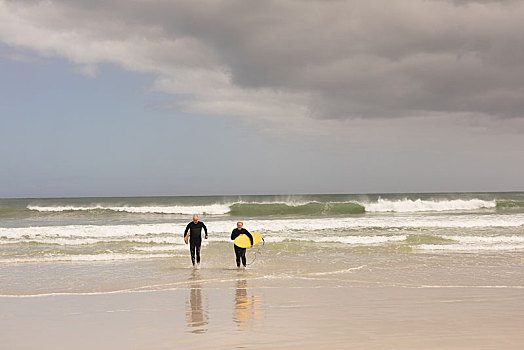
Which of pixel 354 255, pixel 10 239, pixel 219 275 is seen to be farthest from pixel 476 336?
pixel 10 239

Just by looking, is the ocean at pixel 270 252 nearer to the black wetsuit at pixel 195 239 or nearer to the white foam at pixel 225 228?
the white foam at pixel 225 228

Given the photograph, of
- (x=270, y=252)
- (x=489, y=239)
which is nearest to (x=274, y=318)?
(x=270, y=252)

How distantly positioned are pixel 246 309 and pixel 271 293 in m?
1.51

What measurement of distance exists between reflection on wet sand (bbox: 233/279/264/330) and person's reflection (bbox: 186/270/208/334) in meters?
0.54

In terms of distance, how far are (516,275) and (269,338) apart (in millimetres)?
8473

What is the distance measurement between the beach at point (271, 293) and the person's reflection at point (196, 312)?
0.02 metres

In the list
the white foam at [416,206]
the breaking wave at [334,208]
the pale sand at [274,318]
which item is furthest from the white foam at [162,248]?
the white foam at [416,206]

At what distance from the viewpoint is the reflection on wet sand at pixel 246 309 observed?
22.8ft

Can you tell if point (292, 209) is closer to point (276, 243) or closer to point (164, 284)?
point (276, 243)

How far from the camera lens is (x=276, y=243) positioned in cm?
1881

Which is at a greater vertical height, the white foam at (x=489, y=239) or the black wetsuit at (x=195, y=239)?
the black wetsuit at (x=195, y=239)

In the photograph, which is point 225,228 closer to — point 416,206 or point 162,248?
point 162,248

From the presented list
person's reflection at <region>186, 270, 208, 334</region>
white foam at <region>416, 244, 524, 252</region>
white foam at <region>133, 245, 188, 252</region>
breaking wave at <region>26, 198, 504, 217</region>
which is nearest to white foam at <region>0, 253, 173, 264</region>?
white foam at <region>133, 245, 188, 252</region>

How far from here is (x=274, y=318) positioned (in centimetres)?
711
